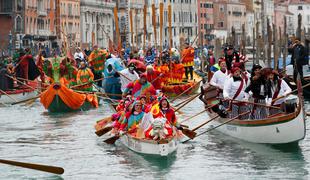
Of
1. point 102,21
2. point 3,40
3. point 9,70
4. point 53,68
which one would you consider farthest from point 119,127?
point 102,21

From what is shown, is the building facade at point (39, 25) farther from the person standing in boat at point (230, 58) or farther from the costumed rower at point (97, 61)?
the person standing in boat at point (230, 58)

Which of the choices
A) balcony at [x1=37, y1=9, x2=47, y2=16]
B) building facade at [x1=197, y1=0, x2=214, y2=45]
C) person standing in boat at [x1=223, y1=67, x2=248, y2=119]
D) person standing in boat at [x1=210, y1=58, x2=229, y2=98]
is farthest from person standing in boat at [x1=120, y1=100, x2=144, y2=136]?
building facade at [x1=197, y1=0, x2=214, y2=45]

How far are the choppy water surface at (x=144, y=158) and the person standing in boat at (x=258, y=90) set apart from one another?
0.60 meters

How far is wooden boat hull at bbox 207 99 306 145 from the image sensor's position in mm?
20406

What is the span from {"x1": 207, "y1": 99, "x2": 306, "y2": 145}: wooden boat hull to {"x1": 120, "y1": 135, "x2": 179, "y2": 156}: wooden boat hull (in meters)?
1.66

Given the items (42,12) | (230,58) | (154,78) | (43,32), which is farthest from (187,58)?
(42,12)

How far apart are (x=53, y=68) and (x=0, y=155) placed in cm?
946

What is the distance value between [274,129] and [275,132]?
0.21 feet

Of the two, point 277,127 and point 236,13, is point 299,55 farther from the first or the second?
point 236,13

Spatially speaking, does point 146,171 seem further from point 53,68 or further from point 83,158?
point 53,68

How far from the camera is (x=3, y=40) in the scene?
7800 cm

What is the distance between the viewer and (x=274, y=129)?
68.7 feet

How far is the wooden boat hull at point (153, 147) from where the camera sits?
19781 millimetres

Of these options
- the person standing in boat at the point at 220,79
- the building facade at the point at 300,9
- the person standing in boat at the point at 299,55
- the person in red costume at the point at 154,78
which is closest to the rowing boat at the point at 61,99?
the person in red costume at the point at 154,78
